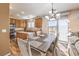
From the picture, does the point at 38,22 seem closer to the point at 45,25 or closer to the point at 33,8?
the point at 45,25

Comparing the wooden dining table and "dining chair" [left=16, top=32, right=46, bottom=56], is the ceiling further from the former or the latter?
the wooden dining table

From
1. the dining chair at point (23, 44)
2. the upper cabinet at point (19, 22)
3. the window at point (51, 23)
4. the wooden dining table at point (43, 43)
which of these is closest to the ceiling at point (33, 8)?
the upper cabinet at point (19, 22)

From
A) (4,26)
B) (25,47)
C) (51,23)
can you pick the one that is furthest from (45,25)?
(4,26)

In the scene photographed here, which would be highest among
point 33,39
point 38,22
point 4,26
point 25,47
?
point 38,22

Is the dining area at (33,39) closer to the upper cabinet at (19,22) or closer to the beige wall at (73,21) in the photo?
the upper cabinet at (19,22)

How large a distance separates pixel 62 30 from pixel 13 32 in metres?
1.29

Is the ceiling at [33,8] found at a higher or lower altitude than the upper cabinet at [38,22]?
higher

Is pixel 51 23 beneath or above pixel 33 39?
above

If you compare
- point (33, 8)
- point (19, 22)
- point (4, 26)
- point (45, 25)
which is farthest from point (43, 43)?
point (4, 26)

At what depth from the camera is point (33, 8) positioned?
13.0 feet

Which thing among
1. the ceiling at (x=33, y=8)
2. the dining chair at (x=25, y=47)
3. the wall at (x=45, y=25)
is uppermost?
the ceiling at (x=33, y=8)

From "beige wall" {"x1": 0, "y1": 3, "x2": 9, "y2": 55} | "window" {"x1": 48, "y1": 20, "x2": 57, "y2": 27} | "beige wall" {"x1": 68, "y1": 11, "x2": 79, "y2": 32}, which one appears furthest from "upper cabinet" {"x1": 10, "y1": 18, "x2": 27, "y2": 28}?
"beige wall" {"x1": 68, "y1": 11, "x2": 79, "y2": 32}

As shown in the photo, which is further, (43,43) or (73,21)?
(43,43)

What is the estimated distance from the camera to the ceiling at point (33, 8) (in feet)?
12.8
